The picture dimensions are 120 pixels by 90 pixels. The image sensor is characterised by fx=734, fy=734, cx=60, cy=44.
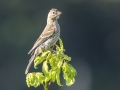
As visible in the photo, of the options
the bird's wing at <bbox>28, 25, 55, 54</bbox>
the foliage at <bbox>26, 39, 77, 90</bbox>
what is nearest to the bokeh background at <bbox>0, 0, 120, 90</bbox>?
the bird's wing at <bbox>28, 25, 55, 54</bbox>

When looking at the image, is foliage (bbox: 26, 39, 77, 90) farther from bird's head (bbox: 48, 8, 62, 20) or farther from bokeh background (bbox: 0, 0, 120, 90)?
bokeh background (bbox: 0, 0, 120, 90)

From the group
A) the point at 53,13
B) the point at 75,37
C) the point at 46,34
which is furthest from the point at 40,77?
the point at 75,37

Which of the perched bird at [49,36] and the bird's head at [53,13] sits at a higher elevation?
the bird's head at [53,13]

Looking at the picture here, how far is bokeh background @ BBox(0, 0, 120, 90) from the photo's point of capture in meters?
26.3

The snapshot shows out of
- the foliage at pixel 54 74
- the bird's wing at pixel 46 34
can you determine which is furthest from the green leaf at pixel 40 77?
the bird's wing at pixel 46 34

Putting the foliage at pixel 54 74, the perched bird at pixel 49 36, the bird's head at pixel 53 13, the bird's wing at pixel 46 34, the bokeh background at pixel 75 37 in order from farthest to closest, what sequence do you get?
the bokeh background at pixel 75 37
the bird's head at pixel 53 13
the bird's wing at pixel 46 34
the perched bird at pixel 49 36
the foliage at pixel 54 74

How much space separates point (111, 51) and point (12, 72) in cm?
444

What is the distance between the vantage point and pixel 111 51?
28703 mm

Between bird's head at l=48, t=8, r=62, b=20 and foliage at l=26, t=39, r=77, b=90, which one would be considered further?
bird's head at l=48, t=8, r=62, b=20

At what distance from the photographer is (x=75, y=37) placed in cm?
2853

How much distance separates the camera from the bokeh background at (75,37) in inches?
1035

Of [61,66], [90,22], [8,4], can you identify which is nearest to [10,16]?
[8,4]

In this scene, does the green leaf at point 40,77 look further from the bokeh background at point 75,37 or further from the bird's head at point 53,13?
the bokeh background at point 75,37

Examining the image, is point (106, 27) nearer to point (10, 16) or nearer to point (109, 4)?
point (109, 4)
